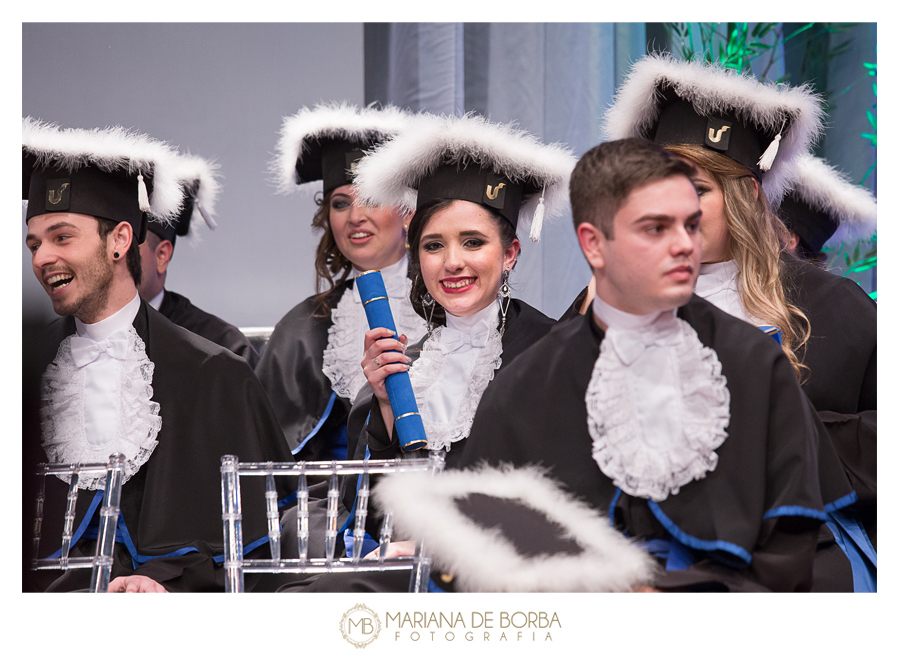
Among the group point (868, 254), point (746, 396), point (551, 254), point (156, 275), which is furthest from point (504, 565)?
point (868, 254)

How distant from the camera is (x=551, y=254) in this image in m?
2.32

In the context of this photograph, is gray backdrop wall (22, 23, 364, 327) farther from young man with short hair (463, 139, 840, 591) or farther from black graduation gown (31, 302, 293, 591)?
young man with short hair (463, 139, 840, 591)

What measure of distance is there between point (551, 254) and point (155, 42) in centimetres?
124

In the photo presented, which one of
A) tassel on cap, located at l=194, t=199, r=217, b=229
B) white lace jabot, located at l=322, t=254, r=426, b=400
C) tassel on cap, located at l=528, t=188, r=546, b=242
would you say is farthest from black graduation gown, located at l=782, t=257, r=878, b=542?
tassel on cap, located at l=194, t=199, r=217, b=229

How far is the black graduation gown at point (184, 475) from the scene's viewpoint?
218cm

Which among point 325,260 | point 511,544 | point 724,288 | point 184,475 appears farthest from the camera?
point 325,260

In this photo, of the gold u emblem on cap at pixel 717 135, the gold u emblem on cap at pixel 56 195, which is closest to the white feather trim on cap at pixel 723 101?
the gold u emblem on cap at pixel 717 135

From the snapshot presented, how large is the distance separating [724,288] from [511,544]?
83cm

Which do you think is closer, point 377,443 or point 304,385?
point 377,443

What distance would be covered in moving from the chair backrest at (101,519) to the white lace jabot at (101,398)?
0.10 m

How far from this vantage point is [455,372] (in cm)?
A: 222

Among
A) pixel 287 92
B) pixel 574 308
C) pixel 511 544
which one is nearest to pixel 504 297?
pixel 574 308
